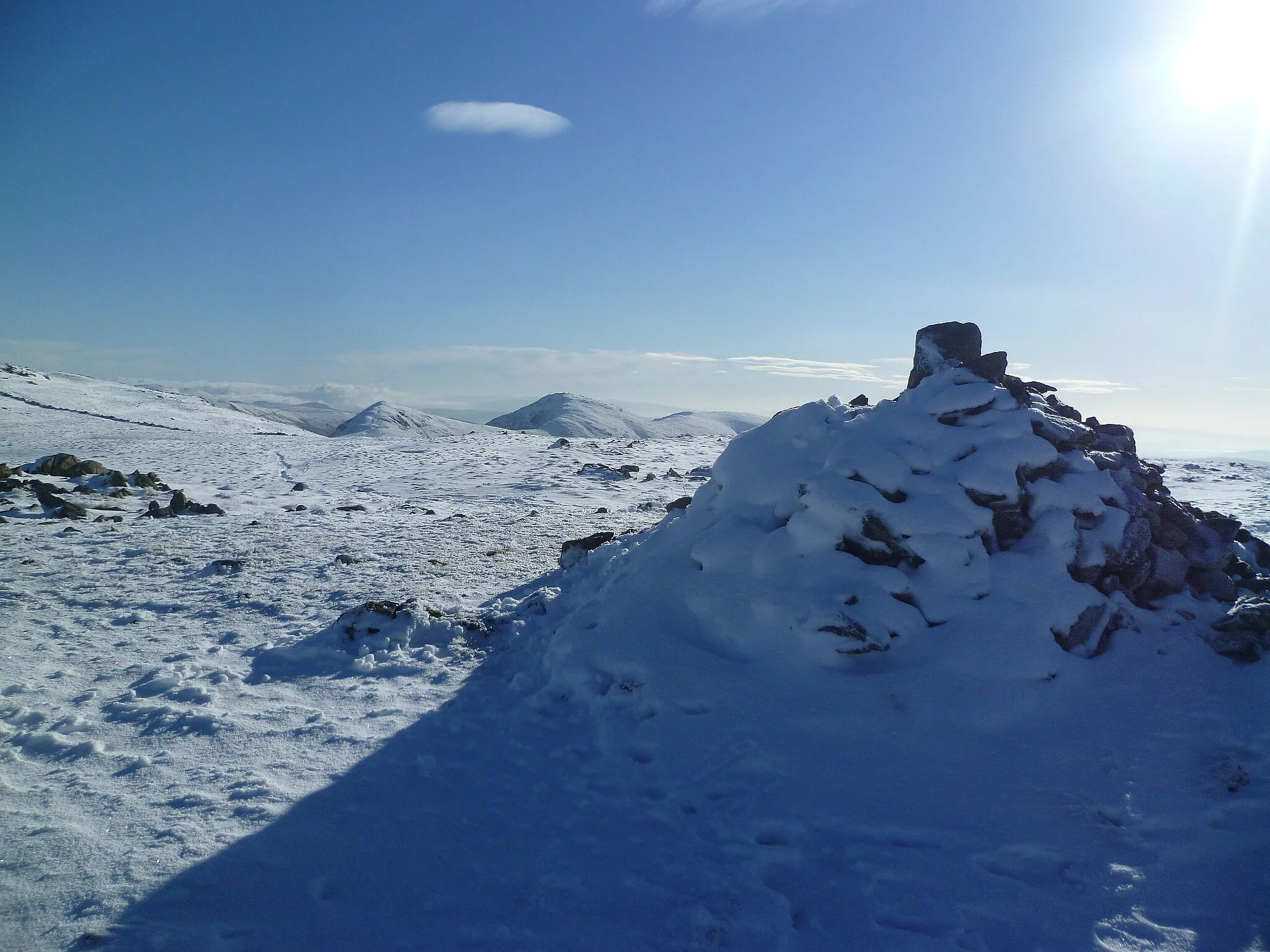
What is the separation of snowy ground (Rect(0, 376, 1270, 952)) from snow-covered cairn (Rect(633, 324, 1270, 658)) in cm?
69

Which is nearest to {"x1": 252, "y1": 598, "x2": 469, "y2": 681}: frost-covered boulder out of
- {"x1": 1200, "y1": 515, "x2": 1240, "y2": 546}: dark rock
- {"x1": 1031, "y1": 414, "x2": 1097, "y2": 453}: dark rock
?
{"x1": 1031, "y1": 414, "x2": 1097, "y2": 453}: dark rock

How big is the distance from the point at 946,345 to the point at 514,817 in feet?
29.2

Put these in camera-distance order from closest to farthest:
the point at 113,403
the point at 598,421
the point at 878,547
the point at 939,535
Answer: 1. the point at 939,535
2. the point at 878,547
3. the point at 113,403
4. the point at 598,421

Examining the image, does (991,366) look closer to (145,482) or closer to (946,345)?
(946,345)

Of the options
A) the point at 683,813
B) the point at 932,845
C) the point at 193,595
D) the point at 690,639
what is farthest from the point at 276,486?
the point at 932,845

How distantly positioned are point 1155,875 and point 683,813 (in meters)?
3.04

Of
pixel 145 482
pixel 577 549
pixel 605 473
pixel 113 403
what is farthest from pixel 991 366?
pixel 113 403

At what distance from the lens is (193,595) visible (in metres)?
10.0

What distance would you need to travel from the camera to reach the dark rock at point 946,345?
33.7 ft

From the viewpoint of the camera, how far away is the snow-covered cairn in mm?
6762

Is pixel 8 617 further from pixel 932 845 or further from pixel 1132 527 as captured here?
pixel 1132 527

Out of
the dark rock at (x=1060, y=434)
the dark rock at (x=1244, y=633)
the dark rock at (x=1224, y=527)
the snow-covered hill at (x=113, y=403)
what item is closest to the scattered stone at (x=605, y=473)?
the dark rock at (x=1060, y=434)

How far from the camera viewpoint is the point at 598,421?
92.8 meters

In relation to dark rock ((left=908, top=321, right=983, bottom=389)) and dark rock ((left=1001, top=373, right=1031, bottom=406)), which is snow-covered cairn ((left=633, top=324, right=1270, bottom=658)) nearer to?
dark rock ((left=1001, top=373, right=1031, bottom=406))
